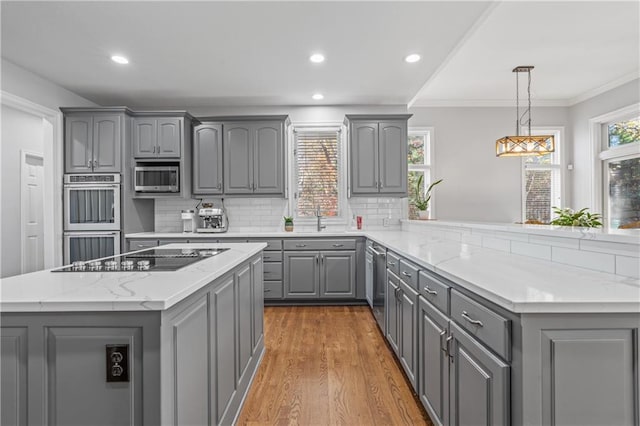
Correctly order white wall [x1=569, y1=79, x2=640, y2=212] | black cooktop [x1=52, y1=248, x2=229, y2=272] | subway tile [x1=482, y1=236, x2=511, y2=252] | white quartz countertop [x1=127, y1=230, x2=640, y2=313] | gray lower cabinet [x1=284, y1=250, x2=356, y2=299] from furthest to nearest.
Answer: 1. white wall [x1=569, y1=79, x2=640, y2=212]
2. gray lower cabinet [x1=284, y1=250, x2=356, y2=299]
3. subway tile [x1=482, y1=236, x2=511, y2=252]
4. black cooktop [x1=52, y1=248, x2=229, y2=272]
5. white quartz countertop [x1=127, y1=230, x2=640, y2=313]

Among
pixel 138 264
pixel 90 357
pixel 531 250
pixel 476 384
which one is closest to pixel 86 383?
pixel 90 357

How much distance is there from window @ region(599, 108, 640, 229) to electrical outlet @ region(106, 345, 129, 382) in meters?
6.15

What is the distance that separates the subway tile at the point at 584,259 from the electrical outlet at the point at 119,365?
6.06 feet

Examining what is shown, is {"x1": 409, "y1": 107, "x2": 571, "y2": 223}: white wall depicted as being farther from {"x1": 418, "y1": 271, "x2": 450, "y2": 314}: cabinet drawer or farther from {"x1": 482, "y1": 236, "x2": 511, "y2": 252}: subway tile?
{"x1": 418, "y1": 271, "x2": 450, "y2": 314}: cabinet drawer

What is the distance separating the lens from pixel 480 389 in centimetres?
119

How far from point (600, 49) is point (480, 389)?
455 centimetres

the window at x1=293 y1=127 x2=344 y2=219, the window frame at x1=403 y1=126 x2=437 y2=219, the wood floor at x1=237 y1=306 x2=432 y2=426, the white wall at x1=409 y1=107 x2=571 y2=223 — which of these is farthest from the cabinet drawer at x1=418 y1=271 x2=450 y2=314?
the white wall at x1=409 y1=107 x2=571 y2=223

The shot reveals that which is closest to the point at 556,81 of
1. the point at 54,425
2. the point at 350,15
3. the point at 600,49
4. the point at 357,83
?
the point at 600,49

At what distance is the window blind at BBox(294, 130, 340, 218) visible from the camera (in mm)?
4809

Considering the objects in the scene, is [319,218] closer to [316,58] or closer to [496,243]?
[316,58]

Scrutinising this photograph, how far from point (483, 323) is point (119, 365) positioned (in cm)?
123

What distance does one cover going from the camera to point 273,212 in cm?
483

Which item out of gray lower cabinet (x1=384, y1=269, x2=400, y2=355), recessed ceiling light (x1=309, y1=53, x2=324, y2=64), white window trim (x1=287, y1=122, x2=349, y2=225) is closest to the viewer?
gray lower cabinet (x1=384, y1=269, x2=400, y2=355)

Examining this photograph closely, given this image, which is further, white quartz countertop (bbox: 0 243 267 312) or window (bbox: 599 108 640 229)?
window (bbox: 599 108 640 229)
